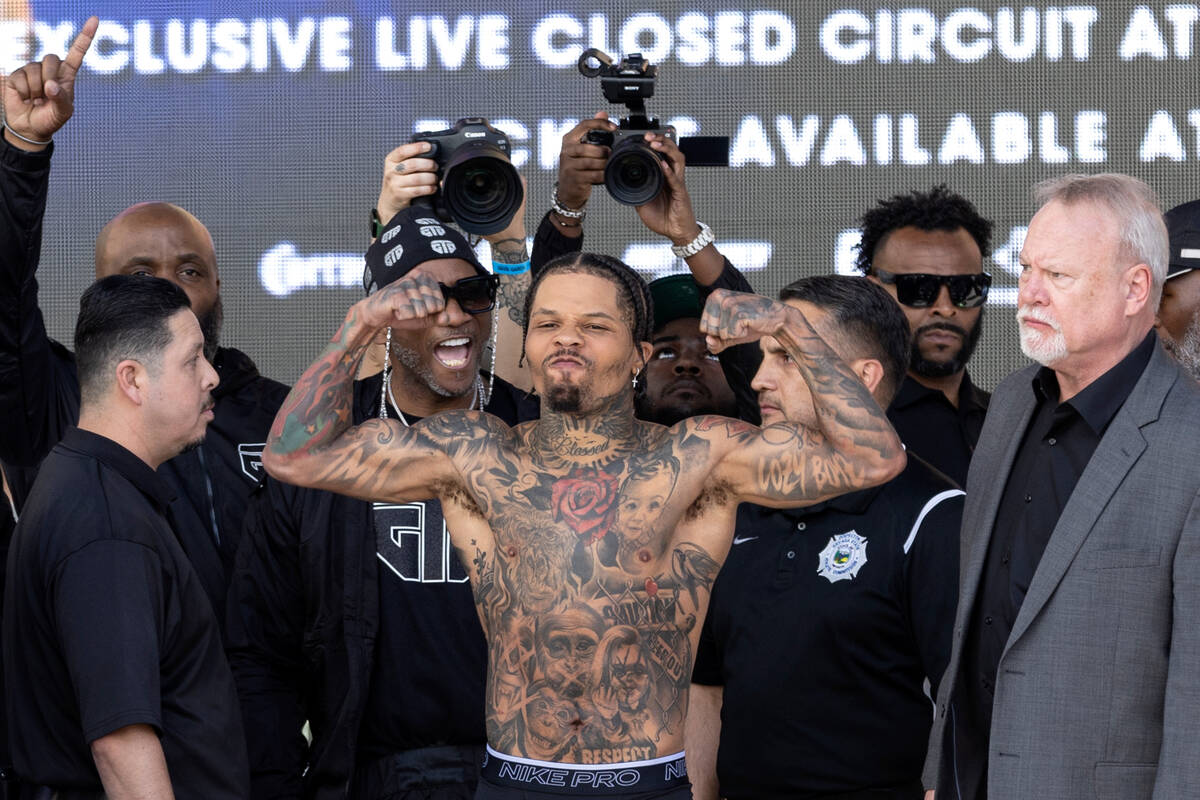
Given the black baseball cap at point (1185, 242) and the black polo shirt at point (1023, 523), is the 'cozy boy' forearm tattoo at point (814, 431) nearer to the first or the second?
the black polo shirt at point (1023, 523)

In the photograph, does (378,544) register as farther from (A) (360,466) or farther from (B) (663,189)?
(B) (663,189)

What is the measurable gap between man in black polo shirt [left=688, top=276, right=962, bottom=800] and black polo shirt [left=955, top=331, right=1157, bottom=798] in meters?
0.18

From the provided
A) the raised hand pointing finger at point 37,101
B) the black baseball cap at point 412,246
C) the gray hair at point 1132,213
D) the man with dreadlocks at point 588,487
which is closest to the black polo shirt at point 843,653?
the man with dreadlocks at point 588,487

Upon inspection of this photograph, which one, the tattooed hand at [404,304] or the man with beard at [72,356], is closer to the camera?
the tattooed hand at [404,304]

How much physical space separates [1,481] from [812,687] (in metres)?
1.68

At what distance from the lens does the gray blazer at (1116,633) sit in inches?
94.7

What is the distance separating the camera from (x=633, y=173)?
361 cm

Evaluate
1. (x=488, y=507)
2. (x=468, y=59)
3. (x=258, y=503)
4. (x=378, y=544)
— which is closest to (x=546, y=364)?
(x=488, y=507)

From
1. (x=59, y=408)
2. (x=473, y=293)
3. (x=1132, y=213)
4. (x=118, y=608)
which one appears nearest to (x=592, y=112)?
(x=473, y=293)

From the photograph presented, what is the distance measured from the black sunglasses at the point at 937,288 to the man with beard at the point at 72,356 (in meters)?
1.58

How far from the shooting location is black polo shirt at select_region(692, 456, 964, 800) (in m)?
2.92

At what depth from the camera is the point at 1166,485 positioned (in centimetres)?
247

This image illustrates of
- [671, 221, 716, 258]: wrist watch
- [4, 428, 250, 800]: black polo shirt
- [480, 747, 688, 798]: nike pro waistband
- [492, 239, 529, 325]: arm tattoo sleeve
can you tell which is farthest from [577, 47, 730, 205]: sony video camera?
[480, 747, 688, 798]: nike pro waistband

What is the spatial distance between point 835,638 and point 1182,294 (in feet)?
3.63
